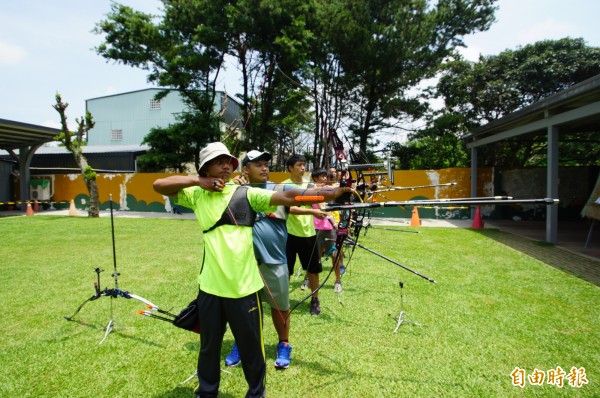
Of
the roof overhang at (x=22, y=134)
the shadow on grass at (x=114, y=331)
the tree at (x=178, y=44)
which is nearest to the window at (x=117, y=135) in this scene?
the roof overhang at (x=22, y=134)

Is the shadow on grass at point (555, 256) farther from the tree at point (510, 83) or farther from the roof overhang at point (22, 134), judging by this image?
the roof overhang at point (22, 134)

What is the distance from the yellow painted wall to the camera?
16.2 meters

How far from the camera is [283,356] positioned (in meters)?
3.24

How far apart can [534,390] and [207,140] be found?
18231mm

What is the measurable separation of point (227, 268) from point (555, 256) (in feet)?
27.2

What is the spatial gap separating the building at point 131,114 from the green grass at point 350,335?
82.4 feet

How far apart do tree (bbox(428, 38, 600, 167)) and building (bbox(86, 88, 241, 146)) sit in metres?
17.1

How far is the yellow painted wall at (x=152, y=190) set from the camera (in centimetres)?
1622

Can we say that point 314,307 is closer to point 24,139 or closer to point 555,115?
point 555,115

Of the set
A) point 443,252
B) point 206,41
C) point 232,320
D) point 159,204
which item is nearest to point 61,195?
point 159,204

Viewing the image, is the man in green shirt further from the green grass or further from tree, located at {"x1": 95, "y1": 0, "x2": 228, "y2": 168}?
tree, located at {"x1": 95, "y1": 0, "x2": 228, "y2": 168}

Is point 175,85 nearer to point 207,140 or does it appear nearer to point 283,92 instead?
point 207,140

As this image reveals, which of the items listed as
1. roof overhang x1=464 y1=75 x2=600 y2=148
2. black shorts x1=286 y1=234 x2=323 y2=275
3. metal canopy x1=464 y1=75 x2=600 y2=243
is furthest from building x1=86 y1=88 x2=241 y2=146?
black shorts x1=286 y1=234 x2=323 y2=275

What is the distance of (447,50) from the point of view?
18.9 m
